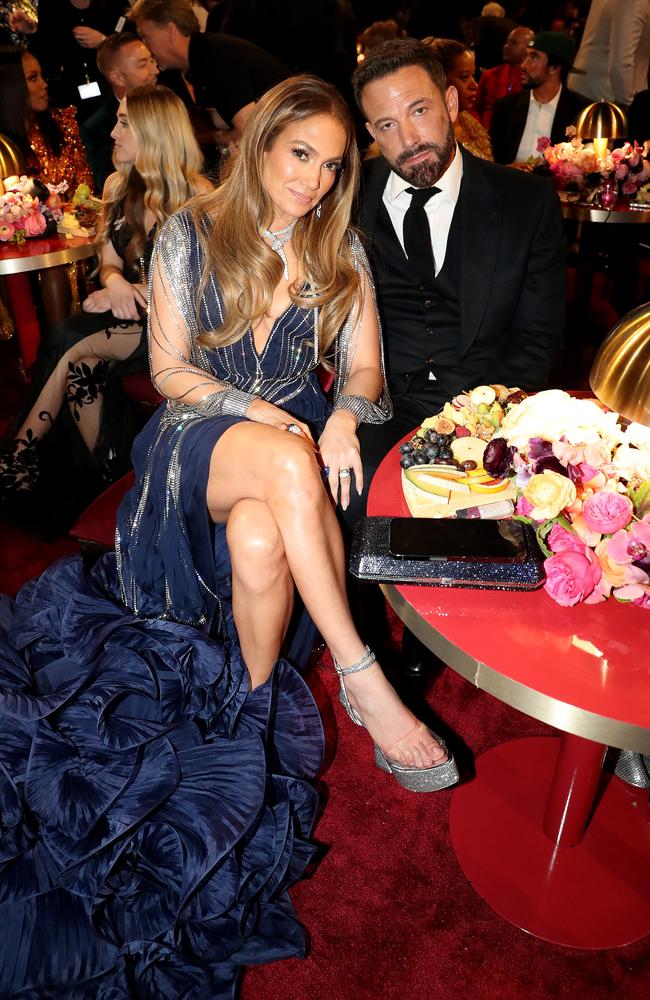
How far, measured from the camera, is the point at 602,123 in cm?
485

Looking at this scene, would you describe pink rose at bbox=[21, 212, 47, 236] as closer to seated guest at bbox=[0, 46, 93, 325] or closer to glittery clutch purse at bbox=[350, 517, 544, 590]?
seated guest at bbox=[0, 46, 93, 325]

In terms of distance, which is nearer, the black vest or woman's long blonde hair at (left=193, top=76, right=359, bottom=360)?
woman's long blonde hair at (left=193, top=76, right=359, bottom=360)

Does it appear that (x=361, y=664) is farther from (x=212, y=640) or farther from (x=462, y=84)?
(x=462, y=84)

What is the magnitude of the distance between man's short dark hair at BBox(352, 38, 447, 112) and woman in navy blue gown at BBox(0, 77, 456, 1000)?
34 cm

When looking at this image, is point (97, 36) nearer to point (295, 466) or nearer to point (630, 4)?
point (630, 4)

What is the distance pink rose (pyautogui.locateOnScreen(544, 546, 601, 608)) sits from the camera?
130cm

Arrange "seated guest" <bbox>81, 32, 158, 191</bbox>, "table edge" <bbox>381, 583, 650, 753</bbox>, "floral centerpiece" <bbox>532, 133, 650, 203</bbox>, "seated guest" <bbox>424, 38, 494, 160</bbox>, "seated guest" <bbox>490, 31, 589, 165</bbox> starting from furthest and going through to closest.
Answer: "seated guest" <bbox>490, 31, 589, 165</bbox> < "seated guest" <bbox>424, 38, 494, 160</bbox> < "floral centerpiece" <bbox>532, 133, 650, 203</bbox> < "seated guest" <bbox>81, 32, 158, 191</bbox> < "table edge" <bbox>381, 583, 650, 753</bbox>

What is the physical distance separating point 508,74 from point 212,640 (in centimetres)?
660

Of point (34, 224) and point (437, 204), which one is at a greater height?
point (437, 204)

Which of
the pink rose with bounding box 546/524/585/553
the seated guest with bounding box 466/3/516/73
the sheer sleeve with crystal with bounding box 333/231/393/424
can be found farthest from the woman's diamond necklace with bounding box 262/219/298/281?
the seated guest with bounding box 466/3/516/73

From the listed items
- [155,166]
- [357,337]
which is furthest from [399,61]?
[155,166]

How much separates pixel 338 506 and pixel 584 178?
3228 mm

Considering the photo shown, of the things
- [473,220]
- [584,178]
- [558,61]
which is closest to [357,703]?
[473,220]

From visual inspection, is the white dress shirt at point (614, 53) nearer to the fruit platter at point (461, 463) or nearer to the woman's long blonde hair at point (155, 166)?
the woman's long blonde hair at point (155, 166)
